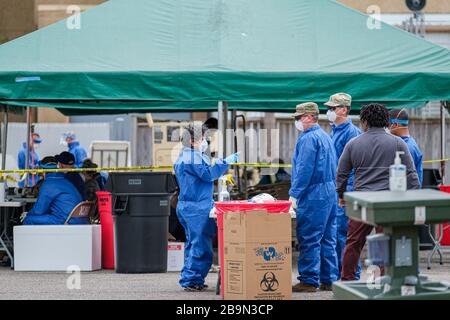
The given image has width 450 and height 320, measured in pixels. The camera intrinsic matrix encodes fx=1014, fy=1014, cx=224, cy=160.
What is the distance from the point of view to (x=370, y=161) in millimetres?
9477

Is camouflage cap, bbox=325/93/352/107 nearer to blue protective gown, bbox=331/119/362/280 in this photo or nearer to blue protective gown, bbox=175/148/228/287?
blue protective gown, bbox=331/119/362/280

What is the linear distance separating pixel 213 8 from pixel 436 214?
284 inches

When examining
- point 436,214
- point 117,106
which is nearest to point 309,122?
point 436,214

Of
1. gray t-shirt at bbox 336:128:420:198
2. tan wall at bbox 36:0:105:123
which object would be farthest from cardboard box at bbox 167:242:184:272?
tan wall at bbox 36:0:105:123

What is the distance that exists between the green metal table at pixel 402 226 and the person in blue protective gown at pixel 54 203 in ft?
20.6

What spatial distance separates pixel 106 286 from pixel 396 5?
17837 millimetres

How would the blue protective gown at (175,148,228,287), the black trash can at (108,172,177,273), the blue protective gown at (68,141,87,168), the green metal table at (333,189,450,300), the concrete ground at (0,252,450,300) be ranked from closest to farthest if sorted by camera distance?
1. the green metal table at (333,189,450,300)
2. the concrete ground at (0,252,450,300)
3. the blue protective gown at (175,148,228,287)
4. the black trash can at (108,172,177,273)
5. the blue protective gown at (68,141,87,168)

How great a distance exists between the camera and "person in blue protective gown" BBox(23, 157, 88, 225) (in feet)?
43.0

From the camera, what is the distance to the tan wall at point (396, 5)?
1067 inches

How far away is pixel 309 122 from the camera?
10422 mm

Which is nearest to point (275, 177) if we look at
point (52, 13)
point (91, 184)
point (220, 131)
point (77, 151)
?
point (91, 184)

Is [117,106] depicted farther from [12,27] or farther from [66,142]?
[12,27]

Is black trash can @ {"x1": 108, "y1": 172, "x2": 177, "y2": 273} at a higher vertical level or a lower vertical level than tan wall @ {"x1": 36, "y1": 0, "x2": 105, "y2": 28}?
lower

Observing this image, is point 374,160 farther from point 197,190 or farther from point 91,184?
point 91,184
